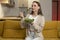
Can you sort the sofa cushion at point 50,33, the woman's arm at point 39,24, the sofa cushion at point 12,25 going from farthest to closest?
1. the sofa cushion at point 12,25
2. the sofa cushion at point 50,33
3. the woman's arm at point 39,24

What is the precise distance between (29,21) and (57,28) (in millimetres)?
940

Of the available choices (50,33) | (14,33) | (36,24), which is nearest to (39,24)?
(36,24)

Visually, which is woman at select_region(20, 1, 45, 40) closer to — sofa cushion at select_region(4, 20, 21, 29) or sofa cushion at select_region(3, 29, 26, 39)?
sofa cushion at select_region(3, 29, 26, 39)

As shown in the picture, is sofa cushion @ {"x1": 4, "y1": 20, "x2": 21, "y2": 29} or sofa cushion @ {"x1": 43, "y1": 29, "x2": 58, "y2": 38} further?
sofa cushion @ {"x1": 4, "y1": 20, "x2": 21, "y2": 29}

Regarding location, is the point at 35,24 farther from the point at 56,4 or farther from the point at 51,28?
the point at 56,4

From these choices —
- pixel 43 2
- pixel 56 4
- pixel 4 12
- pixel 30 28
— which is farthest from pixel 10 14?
pixel 30 28

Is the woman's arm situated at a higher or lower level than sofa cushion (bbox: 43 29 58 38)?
higher

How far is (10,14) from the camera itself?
20.3ft

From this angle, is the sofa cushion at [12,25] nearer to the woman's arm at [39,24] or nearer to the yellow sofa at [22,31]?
the yellow sofa at [22,31]

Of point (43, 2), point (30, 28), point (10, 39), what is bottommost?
point (10, 39)

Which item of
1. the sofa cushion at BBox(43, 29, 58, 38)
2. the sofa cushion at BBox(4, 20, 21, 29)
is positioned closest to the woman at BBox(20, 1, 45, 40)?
the sofa cushion at BBox(43, 29, 58, 38)

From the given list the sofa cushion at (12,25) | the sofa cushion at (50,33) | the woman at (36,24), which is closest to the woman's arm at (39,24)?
the woman at (36,24)

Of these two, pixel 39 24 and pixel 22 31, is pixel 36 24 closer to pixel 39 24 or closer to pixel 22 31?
pixel 39 24

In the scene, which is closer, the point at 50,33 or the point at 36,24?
the point at 36,24
